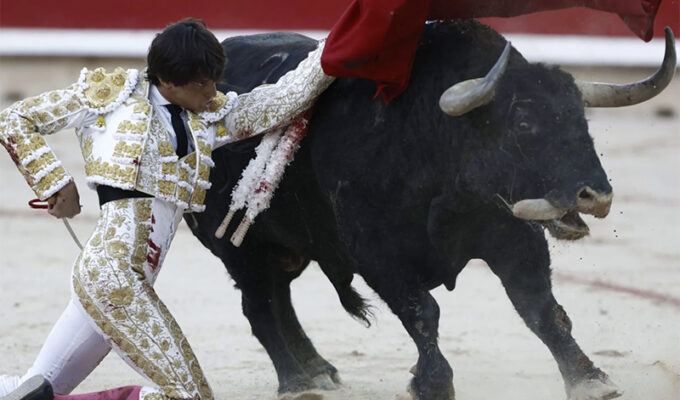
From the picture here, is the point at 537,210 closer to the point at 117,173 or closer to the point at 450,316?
the point at 117,173

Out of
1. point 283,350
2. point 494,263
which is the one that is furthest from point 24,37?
point 494,263

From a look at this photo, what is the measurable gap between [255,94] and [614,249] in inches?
121

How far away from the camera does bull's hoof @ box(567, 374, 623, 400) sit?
288 cm

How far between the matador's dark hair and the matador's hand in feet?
0.97

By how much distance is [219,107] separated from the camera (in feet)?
9.59

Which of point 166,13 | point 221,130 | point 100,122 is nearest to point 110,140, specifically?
point 100,122

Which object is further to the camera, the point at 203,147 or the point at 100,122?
the point at 203,147

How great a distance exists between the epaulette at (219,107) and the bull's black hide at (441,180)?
213 millimetres

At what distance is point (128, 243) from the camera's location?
107 inches

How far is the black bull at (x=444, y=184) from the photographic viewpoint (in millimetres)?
2729

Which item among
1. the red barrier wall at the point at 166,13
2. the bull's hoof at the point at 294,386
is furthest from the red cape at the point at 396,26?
the red barrier wall at the point at 166,13

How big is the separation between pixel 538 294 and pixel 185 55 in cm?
97

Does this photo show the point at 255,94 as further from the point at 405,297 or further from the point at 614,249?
the point at 614,249

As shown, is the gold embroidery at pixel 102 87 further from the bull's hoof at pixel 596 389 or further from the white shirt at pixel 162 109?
the bull's hoof at pixel 596 389
